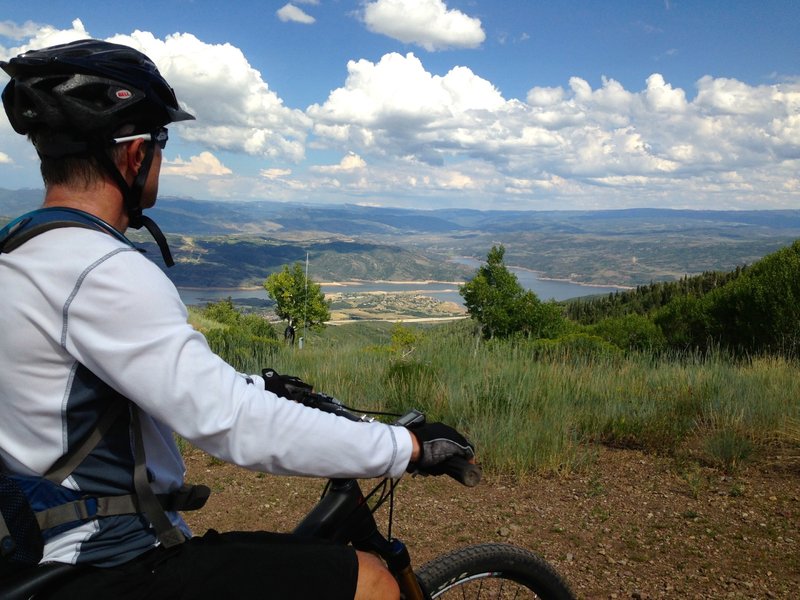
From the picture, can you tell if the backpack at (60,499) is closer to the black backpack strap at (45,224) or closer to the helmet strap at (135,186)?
the black backpack strap at (45,224)

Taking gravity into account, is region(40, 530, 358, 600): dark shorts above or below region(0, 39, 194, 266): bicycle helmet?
below

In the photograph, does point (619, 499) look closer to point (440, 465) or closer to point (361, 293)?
point (440, 465)

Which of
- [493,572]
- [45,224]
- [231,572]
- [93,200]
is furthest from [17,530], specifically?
[493,572]

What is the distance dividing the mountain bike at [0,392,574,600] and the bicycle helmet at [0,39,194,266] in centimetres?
77

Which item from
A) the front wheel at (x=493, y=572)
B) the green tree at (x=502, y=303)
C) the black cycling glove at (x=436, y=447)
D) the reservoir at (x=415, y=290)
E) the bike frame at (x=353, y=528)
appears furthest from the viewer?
the reservoir at (x=415, y=290)

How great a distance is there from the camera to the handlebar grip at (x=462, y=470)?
1.54 metres

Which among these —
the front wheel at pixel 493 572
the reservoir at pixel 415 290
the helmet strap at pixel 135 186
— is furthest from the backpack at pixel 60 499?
the reservoir at pixel 415 290

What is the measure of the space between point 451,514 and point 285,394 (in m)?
3.06

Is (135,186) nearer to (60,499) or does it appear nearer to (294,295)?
(60,499)

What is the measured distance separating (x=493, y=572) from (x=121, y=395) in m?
1.32

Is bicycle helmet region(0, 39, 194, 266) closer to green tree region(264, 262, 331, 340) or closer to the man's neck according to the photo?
the man's neck

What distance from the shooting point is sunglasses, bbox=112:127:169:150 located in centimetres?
149

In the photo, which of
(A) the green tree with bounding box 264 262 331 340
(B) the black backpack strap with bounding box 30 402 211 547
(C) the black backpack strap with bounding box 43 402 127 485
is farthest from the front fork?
(A) the green tree with bounding box 264 262 331 340

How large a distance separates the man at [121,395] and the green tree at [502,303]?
38.0 m
